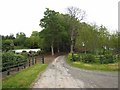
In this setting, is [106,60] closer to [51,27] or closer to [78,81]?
[78,81]

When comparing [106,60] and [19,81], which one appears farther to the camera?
[106,60]

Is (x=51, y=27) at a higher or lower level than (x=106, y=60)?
higher

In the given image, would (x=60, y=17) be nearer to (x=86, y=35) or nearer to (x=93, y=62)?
(x=86, y=35)

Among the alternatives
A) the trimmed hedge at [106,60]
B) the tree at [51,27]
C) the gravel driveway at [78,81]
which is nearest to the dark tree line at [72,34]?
the tree at [51,27]

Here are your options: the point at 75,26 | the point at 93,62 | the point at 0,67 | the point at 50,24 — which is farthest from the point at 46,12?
the point at 0,67

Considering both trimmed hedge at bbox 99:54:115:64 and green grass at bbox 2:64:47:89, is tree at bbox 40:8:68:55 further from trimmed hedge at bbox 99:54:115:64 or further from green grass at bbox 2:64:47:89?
green grass at bbox 2:64:47:89

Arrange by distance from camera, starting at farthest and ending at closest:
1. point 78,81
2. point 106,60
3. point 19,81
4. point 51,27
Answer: point 51,27
point 106,60
point 78,81
point 19,81

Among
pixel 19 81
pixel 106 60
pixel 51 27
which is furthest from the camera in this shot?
pixel 51 27

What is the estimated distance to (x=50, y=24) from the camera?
2111 inches

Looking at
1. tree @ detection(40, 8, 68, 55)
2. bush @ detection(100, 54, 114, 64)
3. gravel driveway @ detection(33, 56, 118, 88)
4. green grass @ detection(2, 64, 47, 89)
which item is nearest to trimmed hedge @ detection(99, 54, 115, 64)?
bush @ detection(100, 54, 114, 64)

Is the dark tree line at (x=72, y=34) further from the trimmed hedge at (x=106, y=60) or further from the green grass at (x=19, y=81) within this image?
the green grass at (x=19, y=81)

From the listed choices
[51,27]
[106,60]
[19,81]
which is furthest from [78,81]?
[51,27]

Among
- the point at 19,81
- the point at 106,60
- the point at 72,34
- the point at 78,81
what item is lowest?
the point at 78,81

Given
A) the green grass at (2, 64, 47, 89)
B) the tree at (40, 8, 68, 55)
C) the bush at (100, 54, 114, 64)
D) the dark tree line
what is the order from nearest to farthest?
the green grass at (2, 64, 47, 89)
the bush at (100, 54, 114, 64)
the dark tree line
the tree at (40, 8, 68, 55)
